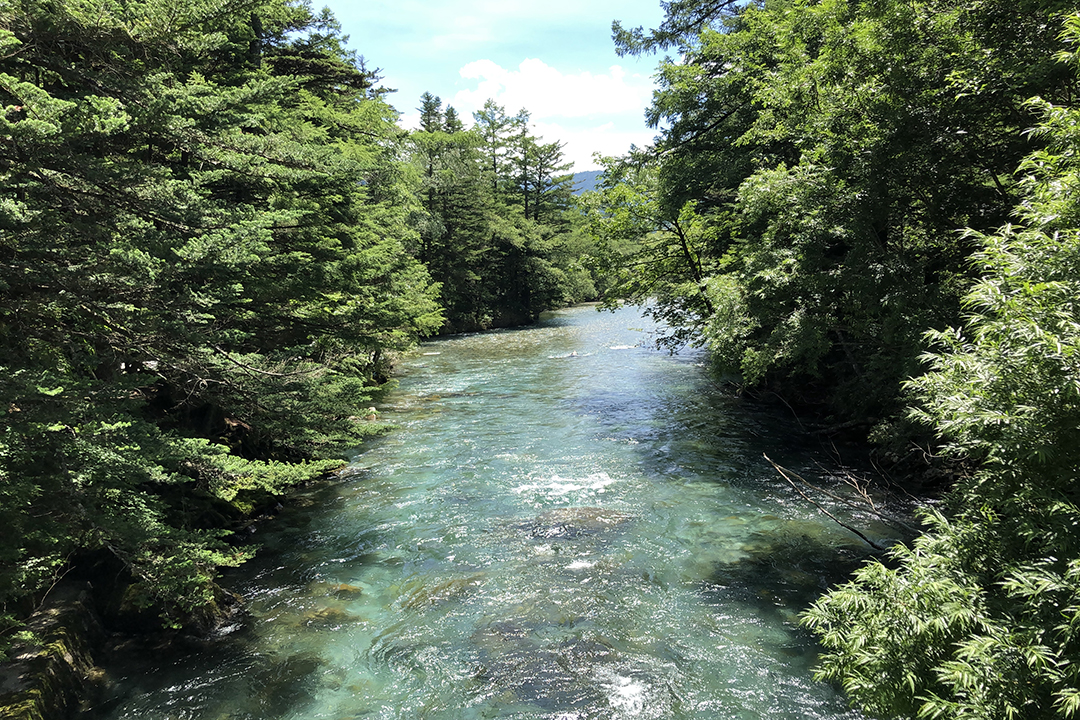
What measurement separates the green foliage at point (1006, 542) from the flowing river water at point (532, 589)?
190 cm

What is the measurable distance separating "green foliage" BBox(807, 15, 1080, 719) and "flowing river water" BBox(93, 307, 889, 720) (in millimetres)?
1904

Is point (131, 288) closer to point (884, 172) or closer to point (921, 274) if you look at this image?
point (884, 172)

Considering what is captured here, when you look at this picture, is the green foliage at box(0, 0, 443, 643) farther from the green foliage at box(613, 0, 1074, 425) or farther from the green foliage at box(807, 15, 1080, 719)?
the green foliage at box(613, 0, 1074, 425)

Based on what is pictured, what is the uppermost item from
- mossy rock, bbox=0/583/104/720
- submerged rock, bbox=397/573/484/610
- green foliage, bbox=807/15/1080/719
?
green foliage, bbox=807/15/1080/719

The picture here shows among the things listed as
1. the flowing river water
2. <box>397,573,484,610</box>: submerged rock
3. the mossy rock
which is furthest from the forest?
<box>397,573,484,610</box>: submerged rock

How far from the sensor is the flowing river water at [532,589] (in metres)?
5.30

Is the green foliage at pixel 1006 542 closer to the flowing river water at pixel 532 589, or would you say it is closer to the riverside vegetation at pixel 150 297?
the flowing river water at pixel 532 589

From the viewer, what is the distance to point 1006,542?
11.8ft

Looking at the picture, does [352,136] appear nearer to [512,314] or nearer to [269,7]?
[269,7]

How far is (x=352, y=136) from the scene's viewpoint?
1717 cm

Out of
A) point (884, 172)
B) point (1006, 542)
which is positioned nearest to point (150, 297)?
point (1006, 542)

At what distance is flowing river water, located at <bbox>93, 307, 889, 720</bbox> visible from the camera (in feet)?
17.4

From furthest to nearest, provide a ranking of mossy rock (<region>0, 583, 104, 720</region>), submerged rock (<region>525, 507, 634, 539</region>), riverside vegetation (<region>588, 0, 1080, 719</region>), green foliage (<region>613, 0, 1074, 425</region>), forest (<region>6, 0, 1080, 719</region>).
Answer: submerged rock (<region>525, 507, 634, 539</region>) < green foliage (<region>613, 0, 1074, 425</region>) < mossy rock (<region>0, 583, 104, 720</region>) < forest (<region>6, 0, 1080, 719</region>) < riverside vegetation (<region>588, 0, 1080, 719</region>)

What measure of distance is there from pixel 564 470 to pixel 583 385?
8.41 metres
